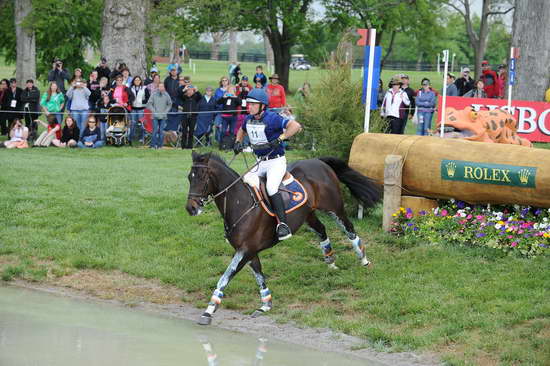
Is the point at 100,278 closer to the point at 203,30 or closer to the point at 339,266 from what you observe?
the point at 339,266

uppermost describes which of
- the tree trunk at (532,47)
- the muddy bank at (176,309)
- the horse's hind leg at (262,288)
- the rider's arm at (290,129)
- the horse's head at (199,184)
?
the tree trunk at (532,47)

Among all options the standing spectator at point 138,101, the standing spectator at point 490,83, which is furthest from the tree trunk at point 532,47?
the standing spectator at point 138,101

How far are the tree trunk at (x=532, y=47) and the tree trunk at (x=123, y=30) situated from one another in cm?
1107

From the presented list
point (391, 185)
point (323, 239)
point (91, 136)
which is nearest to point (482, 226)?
point (391, 185)

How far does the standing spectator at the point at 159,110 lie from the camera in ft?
74.2

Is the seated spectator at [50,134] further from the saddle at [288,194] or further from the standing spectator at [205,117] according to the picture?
the saddle at [288,194]

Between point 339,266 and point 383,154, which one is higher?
point 383,154

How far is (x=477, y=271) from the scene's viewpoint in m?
11.5

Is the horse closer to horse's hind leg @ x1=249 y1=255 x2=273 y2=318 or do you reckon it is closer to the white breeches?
horse's hind leg @ x1=249 y1=255 x2=273 y2=318

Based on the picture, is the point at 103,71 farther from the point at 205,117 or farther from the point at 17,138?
the point at 205,117

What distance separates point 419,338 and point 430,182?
395 centimetres

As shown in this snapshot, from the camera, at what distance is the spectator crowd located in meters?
22.7

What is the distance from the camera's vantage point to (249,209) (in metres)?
10.9

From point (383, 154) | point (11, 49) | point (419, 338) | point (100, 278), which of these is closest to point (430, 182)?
point (383, 154)
